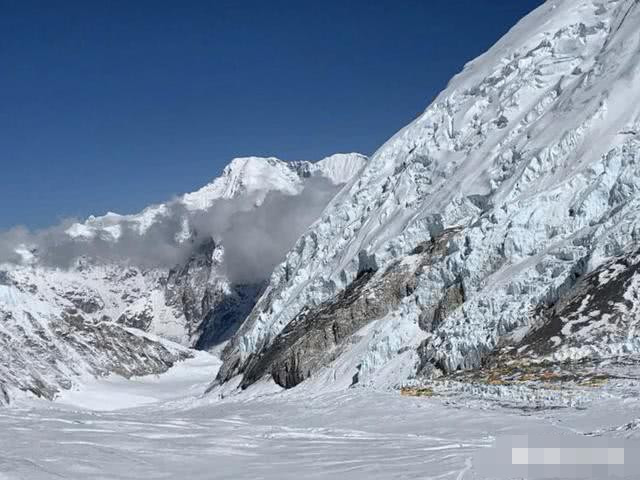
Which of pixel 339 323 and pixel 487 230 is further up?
pixel 487 230

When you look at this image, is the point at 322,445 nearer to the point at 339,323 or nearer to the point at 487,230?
the point at 487,230

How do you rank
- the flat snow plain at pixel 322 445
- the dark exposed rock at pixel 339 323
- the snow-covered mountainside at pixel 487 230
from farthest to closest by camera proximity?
1. the dark exposed rock at pixel 339 323
2. the snow-covered mountainside at pixel 487 230
3. the flat snow plain at pixel 322 445

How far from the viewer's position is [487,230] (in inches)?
2660

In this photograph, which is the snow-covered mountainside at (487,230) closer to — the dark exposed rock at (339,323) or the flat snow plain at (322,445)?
the dark exposed rock at (339,323)

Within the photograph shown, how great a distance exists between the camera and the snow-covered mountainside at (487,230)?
5556 cm

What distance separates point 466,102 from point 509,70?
6.51 meters

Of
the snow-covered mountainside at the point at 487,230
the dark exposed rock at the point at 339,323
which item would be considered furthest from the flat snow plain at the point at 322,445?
the dark exposed rock at the point at 339,323

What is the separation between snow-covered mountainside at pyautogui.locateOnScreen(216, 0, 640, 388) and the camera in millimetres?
55562

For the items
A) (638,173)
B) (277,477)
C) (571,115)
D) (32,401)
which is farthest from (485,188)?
(32,401)

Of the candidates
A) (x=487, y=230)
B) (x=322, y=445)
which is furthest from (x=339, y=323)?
(x=322, y=445)

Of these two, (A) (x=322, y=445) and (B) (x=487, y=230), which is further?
(B) (x=487, y=230)

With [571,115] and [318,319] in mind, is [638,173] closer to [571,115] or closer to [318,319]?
[571,115]

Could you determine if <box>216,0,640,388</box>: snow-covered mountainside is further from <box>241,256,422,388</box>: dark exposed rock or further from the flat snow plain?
the flat snow plain

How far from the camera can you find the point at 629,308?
47562 mm
